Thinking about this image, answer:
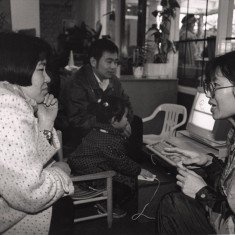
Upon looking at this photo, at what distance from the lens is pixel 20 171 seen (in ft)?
3.45

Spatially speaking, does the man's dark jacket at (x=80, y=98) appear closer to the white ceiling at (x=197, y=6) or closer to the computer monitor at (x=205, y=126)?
the computer monitor at (x=205, y=126)

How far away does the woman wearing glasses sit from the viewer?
1382 mm

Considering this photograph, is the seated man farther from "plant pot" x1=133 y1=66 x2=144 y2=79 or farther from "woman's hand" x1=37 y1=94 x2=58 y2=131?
"woman's hand" x1=37 y1=94 x2=58 y2=131

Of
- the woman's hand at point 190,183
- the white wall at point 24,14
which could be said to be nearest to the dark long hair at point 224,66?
the woman's hand at point 190,183

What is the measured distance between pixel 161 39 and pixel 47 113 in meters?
2.53

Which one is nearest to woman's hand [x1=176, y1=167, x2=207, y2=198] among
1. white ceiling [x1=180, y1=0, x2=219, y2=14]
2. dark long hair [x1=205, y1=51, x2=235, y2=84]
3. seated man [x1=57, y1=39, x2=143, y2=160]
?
dark long hair [x1=205, y1=51, x2=235, y2=84]

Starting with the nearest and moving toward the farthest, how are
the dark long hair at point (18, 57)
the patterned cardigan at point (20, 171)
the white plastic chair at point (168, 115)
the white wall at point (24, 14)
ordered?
the patterned cardigan at point (20, 171) → the dark long hair at point (18, 57) → the white plastic chair at point (168, 115) → the white wall at point (24, 14)

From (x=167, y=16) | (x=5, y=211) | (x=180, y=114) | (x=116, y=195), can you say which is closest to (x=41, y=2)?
(x=167, y=16)

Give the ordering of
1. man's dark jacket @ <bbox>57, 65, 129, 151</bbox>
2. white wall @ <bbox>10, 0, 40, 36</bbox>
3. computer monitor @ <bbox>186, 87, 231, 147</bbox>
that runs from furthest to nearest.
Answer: white wall @ <bbox>10, 0, 40, 36</bbox>
man's dark jacket @ <bbox>57, 65, 129, 151</bbox>
computer monitor @ <bbox>186, 87, 231, 147</bbox>

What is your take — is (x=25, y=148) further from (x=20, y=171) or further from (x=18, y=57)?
(x=18, y=57)

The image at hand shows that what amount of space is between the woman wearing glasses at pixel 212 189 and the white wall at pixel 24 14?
3.32 meters

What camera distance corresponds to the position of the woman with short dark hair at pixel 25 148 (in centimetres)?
106

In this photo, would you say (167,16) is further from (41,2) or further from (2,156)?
(41,2)

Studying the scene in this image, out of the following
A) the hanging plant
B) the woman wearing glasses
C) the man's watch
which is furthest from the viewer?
the hanging plant
